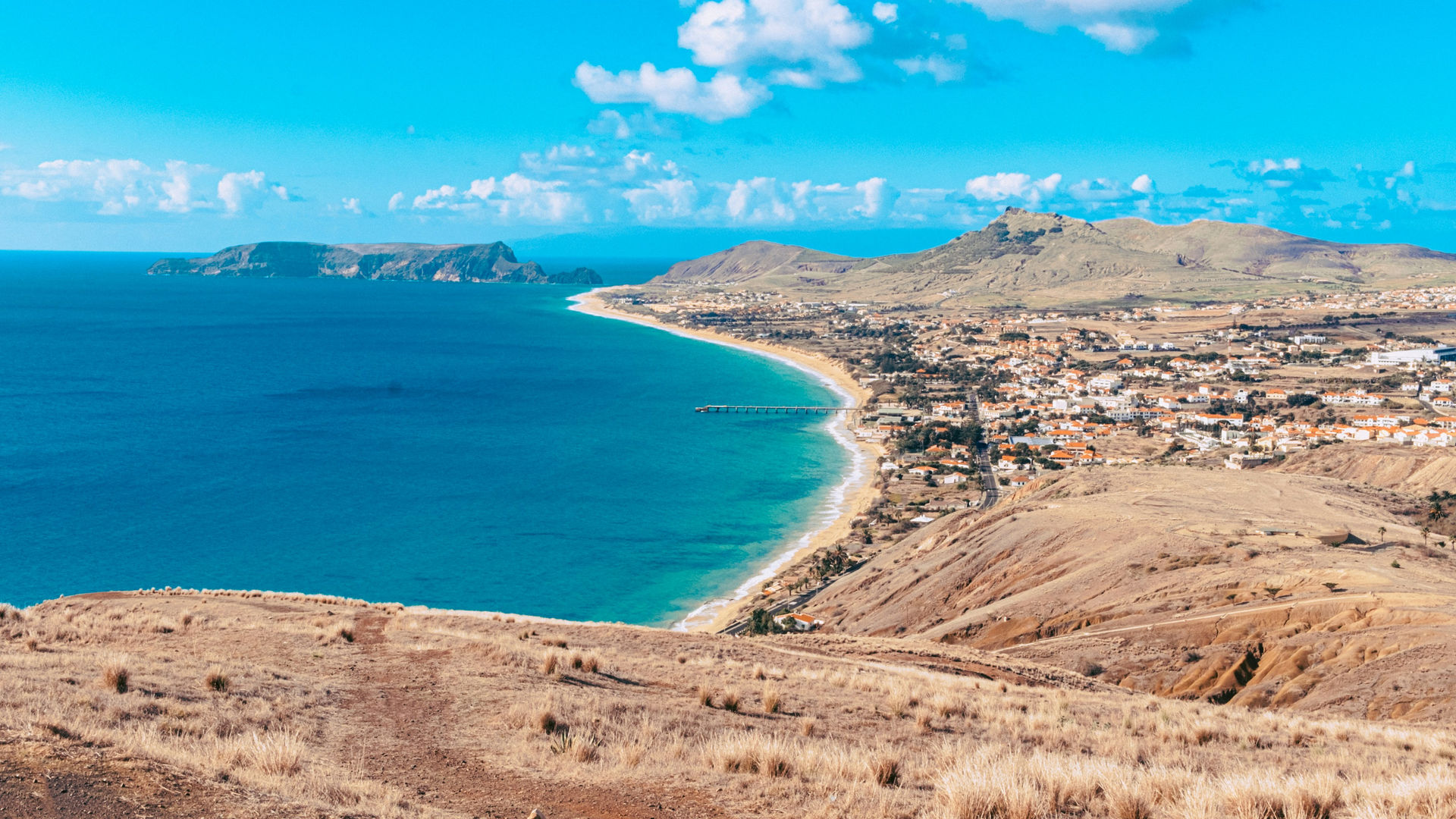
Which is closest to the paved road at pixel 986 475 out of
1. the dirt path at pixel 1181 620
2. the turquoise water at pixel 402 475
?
the turquoise water at pixel 402 475

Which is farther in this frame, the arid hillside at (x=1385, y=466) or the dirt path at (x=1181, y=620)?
the arid hillside at (x=1385, y=466)

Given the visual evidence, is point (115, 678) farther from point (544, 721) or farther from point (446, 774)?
point (544, 721)

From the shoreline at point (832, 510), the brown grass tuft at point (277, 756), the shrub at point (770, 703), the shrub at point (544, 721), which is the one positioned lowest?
the shoreline at point (832, 510)

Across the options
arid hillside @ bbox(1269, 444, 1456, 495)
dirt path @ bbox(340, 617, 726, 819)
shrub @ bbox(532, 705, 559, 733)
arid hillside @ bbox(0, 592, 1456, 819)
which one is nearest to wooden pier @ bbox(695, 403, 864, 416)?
arid hillside @ bbox(1269, 444, 1456, 495)

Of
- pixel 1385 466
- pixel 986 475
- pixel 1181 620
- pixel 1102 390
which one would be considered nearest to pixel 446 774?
pixel 1181 620

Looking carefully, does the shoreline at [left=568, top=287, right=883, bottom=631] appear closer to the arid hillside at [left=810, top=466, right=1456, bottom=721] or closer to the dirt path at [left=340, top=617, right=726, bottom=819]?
the arid hillside at [left=810, top=466, right=1456, bottom=721]

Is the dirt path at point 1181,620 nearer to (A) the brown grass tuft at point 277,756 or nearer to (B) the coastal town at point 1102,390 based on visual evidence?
(B) the coastal town at point 1102,390

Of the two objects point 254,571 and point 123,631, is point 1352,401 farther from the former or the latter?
point 123,631
